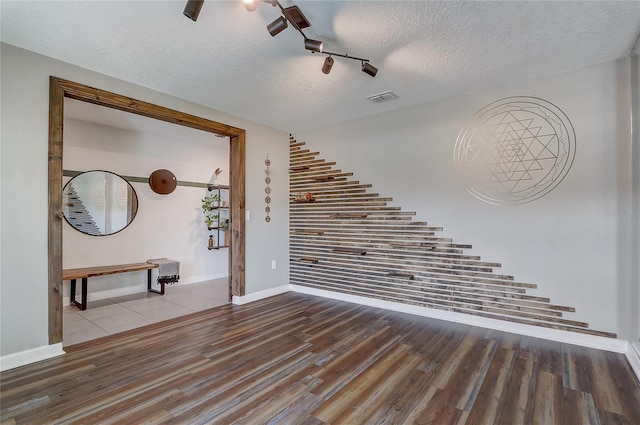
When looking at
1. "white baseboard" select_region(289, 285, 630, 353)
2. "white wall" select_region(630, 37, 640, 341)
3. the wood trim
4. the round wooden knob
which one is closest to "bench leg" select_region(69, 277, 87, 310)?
the wood trim

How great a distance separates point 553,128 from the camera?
2885 mm

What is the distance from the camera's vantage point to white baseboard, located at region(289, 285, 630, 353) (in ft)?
8.69

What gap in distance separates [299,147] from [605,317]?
4124 millimetres

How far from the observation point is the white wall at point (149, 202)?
4297mm

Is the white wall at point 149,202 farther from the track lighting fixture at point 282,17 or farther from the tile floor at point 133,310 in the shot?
the track lighting fixture at point 282,17

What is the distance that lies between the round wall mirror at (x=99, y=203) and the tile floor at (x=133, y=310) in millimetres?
1119

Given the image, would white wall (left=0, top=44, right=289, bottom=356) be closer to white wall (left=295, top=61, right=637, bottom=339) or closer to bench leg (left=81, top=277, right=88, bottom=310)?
bench leg (left=81, top=277, right=88, bottom=310)

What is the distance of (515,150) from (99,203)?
5499mm

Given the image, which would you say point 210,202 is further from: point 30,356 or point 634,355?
point 634,355

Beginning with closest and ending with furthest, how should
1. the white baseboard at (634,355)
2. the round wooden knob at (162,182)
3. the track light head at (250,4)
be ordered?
the track light head at (250,4) < the white baseboard at (634,355) < the round wooden knob at (162,182)

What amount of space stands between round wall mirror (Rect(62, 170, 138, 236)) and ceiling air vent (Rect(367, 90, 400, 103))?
13.1 feet

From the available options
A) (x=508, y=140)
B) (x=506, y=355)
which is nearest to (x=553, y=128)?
(x=508, y=140)

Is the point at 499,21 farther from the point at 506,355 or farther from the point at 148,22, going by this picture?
the point at 506,355

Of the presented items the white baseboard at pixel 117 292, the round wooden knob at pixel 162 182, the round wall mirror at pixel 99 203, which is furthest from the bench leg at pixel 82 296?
the round wooden knob at pixel 162 182
